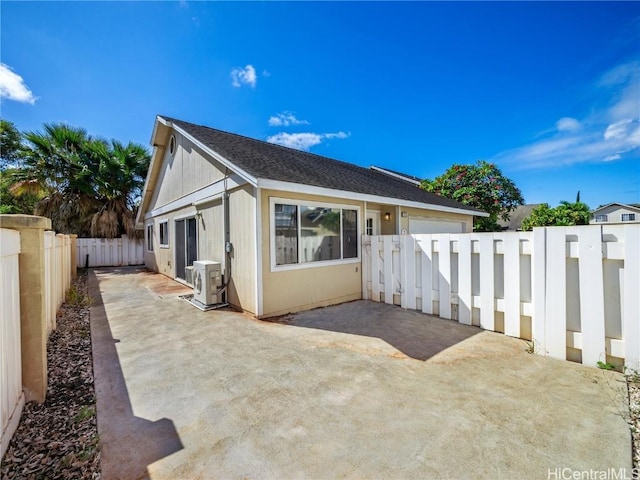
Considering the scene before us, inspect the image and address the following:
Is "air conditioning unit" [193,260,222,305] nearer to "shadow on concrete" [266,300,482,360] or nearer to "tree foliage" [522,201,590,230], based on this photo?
"shadow on concrete" [266,300,482,360]

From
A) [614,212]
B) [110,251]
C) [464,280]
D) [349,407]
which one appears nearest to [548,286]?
[464,280]

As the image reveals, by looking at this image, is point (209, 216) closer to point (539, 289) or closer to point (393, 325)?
point (393, 325)

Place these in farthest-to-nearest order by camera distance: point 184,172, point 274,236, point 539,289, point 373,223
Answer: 1. point 184,172
2. point 373,223
3. point 274,236
4. point 539,289

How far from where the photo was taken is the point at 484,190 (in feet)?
57.2

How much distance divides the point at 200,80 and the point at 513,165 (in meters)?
20.5

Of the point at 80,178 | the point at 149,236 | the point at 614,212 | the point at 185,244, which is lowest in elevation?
the point at 185,244

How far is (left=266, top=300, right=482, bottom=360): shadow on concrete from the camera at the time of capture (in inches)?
151

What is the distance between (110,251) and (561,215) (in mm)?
29899

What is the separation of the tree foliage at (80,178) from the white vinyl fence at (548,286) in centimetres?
1551

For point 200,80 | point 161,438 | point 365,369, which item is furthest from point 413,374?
point 200,80

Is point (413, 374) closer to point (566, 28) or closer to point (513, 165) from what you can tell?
point (566, 28)

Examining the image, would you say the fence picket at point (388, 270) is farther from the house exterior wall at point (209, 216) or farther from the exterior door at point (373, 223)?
the house exterior wall at point (209, 216)

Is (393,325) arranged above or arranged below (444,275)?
below

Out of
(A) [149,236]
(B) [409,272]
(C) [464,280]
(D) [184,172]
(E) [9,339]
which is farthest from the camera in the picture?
(A) [149,236]
